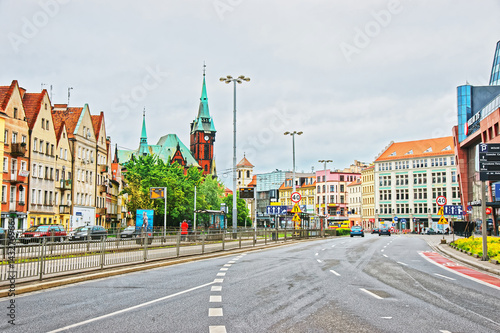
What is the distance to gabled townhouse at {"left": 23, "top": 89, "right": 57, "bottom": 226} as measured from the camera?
55.3 metres

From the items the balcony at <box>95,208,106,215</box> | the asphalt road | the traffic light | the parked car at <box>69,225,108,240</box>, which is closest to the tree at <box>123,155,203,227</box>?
the balcony at <box>95,208,106,215</box>

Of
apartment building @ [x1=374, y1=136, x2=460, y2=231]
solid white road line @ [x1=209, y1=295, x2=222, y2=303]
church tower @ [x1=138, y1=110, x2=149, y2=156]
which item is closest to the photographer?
solid white road line @ [x1=209, y1=295, x2=222, y2=303]

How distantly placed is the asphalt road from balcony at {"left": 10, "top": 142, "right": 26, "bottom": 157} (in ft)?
127

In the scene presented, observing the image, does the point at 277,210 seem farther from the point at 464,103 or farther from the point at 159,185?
the point at 464,103

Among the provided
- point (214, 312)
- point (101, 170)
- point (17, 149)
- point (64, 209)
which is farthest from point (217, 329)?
point (101, 170)

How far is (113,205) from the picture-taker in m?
86.2

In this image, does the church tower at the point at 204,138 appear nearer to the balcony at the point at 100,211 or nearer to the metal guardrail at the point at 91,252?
the balcony at the point at 100,211

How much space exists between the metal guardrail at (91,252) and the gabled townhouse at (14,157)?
1175 inches

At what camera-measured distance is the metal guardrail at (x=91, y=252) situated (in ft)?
46.4

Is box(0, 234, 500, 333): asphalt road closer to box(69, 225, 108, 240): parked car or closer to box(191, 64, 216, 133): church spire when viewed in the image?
box(69, 225, 108, 240): parked car

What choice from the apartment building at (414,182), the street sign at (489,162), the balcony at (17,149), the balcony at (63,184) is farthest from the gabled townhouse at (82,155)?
the apartment building at (414,182)

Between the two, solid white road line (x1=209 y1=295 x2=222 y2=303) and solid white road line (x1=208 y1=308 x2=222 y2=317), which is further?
solid white road line (x1=209 y1=295 x2=222 y2=303)

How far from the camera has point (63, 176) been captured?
6228 cm

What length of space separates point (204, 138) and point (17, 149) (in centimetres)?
11343
